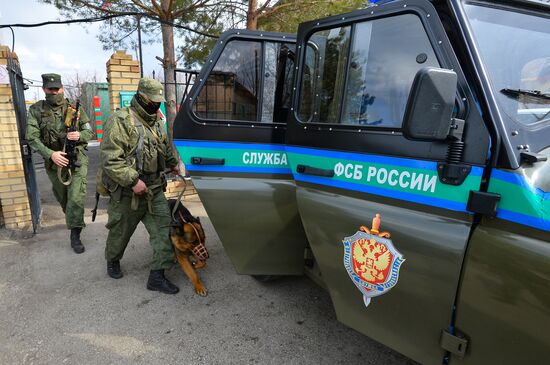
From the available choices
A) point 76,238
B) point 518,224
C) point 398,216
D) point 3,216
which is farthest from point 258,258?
point 3,216

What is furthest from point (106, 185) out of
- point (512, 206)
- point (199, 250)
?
point (512, 206)

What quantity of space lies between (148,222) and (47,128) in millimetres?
1758

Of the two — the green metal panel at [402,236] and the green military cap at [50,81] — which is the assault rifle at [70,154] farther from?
the green metal panel at [402,236]

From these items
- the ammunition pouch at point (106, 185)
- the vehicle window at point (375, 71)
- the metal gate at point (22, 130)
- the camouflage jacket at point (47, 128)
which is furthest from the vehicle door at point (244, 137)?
the metal gate at point (22, 130)

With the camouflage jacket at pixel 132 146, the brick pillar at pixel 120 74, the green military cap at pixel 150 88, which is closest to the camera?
the camouflage jacket at pixel 132 146

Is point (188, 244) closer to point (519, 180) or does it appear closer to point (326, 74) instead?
point (326, 74)

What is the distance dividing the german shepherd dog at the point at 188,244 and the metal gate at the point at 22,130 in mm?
2335

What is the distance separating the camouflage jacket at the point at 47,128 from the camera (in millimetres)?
3711

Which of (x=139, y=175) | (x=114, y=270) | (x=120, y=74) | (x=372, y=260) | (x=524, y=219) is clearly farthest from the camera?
(x=120, y=74)

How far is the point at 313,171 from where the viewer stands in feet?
6.82

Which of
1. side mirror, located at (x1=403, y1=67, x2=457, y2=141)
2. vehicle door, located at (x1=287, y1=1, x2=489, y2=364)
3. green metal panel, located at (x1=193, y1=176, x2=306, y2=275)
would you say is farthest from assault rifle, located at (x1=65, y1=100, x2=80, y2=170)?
side mirror, located at (x1=403, y1=67, x2=457, y2=141)

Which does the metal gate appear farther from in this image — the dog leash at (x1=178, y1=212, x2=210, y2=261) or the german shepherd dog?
the dog leash at (x1=178, y1=212, x2=210, y2=261)

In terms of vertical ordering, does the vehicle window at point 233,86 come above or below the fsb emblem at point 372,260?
above

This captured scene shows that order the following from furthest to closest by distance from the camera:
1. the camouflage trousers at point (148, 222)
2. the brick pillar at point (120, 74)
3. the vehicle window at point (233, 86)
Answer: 1. the brick pillar at point (120, 74)
2. the camouflage trousers at point (148, 222)
3. the vehicle window at point (233, 86)
